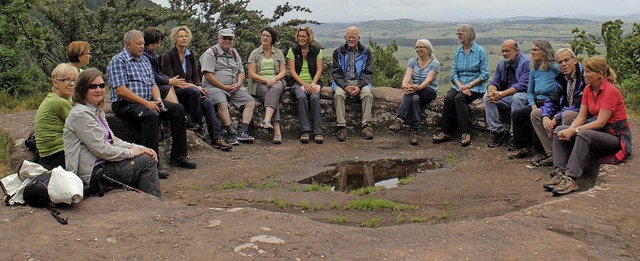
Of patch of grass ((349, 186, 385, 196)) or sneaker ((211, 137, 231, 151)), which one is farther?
sneaker ((211, 137, 231, 151))

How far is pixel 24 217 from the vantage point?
4.69 m

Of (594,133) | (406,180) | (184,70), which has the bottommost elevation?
(406,180)

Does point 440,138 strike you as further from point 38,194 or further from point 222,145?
point 38,194

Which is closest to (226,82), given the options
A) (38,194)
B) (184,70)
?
(184,70)

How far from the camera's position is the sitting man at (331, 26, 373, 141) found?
33.0 ft

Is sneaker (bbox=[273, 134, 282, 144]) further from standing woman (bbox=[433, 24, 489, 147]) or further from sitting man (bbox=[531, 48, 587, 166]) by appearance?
sitting man (bbox=[531, 48, 587, 166])

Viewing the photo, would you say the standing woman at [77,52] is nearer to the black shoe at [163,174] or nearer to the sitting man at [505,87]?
the black shoe at [163,174]

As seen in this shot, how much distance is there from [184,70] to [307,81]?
2219 millimetres

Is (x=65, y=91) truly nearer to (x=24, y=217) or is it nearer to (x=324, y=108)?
(x=24, y=217)

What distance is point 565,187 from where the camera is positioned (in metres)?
6.34

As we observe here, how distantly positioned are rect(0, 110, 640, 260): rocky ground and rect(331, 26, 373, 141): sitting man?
2646 millimetres

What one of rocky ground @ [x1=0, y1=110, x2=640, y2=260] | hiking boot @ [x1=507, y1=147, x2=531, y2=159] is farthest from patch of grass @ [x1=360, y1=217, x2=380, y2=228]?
hiking boot @ [x1=507, y1=147, x2=531, y2=159]

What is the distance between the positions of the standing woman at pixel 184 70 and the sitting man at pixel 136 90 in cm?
91

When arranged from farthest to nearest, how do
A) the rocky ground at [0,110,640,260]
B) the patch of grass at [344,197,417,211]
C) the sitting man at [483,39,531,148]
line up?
the sitting man at [483,39,531,148] < the patch of grass at [344,197,417,211] < the rocky ground at [0,110,640,260]
